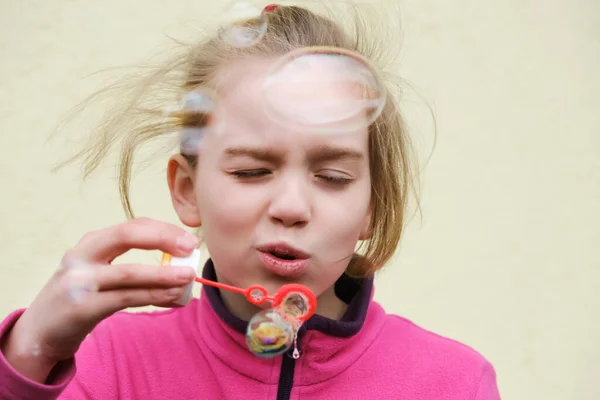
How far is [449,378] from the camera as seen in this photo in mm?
1057

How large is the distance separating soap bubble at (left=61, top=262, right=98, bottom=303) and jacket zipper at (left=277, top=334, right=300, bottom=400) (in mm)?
311

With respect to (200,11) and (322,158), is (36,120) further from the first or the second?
(322,158)

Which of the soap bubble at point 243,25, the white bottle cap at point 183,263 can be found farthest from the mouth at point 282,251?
the soap bubble at point 243,25

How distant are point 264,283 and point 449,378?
346mm

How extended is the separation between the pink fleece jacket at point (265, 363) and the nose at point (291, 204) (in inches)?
7.6

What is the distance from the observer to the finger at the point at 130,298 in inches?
29.1

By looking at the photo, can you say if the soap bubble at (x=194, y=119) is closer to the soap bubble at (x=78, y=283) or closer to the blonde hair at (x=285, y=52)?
the blonde hair at (x=285, y=52)

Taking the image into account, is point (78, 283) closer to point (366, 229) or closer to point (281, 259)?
point (281, 259)

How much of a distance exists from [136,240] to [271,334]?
20 cm

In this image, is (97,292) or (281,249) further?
(281,249)

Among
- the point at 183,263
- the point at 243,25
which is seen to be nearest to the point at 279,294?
the point at 183,263

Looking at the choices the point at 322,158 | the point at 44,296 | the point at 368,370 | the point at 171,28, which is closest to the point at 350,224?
the point at 322,158

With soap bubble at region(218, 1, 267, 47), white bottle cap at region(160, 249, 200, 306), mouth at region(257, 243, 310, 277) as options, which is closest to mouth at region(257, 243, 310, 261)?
mouth at region(257, 243, 310, 277)

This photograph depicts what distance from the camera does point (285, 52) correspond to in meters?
0.99
